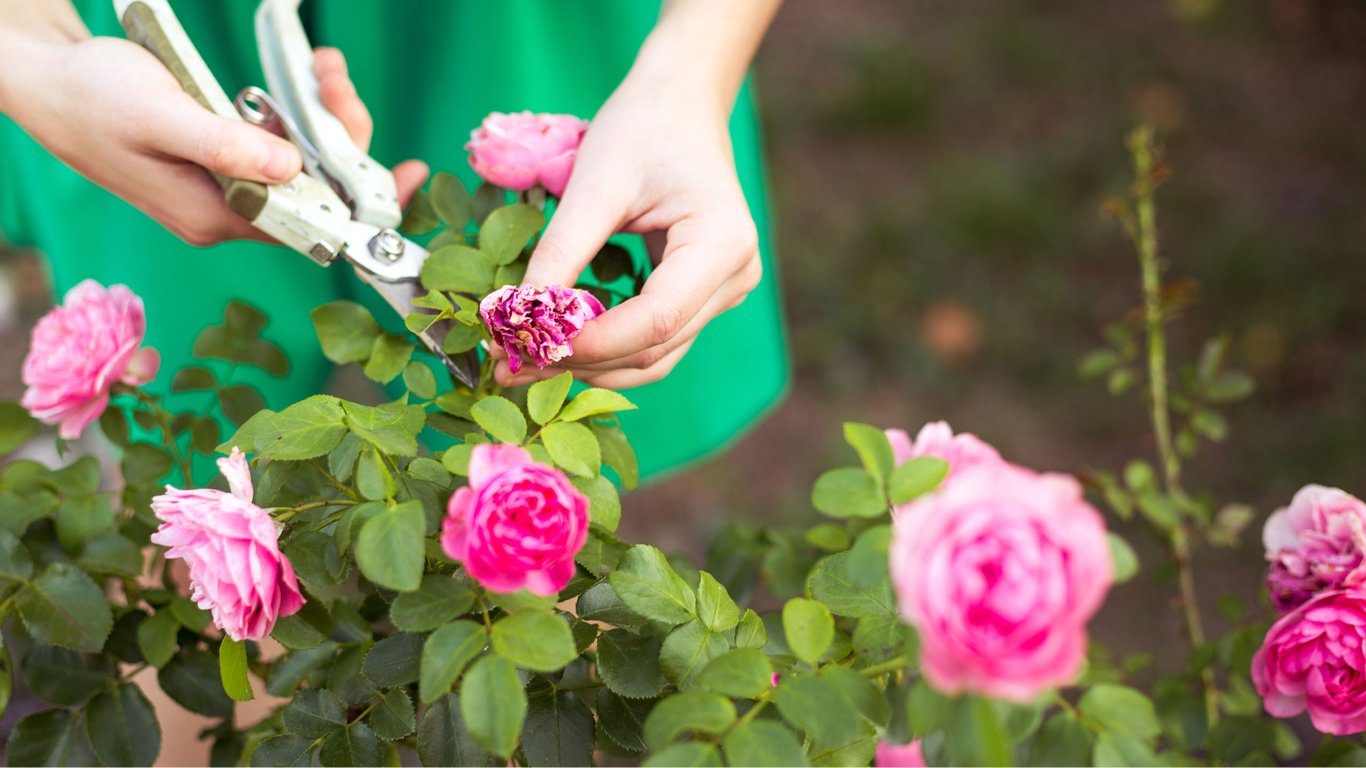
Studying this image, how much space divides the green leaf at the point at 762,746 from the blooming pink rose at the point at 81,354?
0.65 m

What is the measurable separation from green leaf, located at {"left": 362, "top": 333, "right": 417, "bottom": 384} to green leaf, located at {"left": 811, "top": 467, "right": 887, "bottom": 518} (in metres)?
0.37

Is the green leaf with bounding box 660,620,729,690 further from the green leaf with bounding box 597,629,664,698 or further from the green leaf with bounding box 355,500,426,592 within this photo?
the green leaf with bounding box 355,500,426,592

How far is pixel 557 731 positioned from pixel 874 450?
29 centimetres

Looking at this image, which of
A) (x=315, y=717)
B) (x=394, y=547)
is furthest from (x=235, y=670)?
(x=394, y=547)

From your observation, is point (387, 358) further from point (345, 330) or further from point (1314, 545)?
point (1314, 545)

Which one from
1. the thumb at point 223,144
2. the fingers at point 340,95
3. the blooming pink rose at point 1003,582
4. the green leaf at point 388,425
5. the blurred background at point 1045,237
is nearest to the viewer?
the blooming pink rose at point 1003,582

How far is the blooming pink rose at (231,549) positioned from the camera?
634mm

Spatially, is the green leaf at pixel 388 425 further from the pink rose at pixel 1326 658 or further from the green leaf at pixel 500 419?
the pink rose at pixel 1326 658

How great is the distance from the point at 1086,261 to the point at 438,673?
2.52m

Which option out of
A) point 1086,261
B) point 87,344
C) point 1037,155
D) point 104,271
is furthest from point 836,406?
point 87,344

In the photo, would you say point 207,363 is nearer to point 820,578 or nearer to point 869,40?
point 820,578

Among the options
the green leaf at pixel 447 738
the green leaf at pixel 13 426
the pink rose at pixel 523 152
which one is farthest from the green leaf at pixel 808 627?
the green leaf at pixel 13 426

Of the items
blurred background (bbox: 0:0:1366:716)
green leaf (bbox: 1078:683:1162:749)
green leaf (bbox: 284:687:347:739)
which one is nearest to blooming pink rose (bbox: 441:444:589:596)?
green leaf (bbox: 284:687:347:739)

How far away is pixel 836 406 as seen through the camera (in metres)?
2.62
